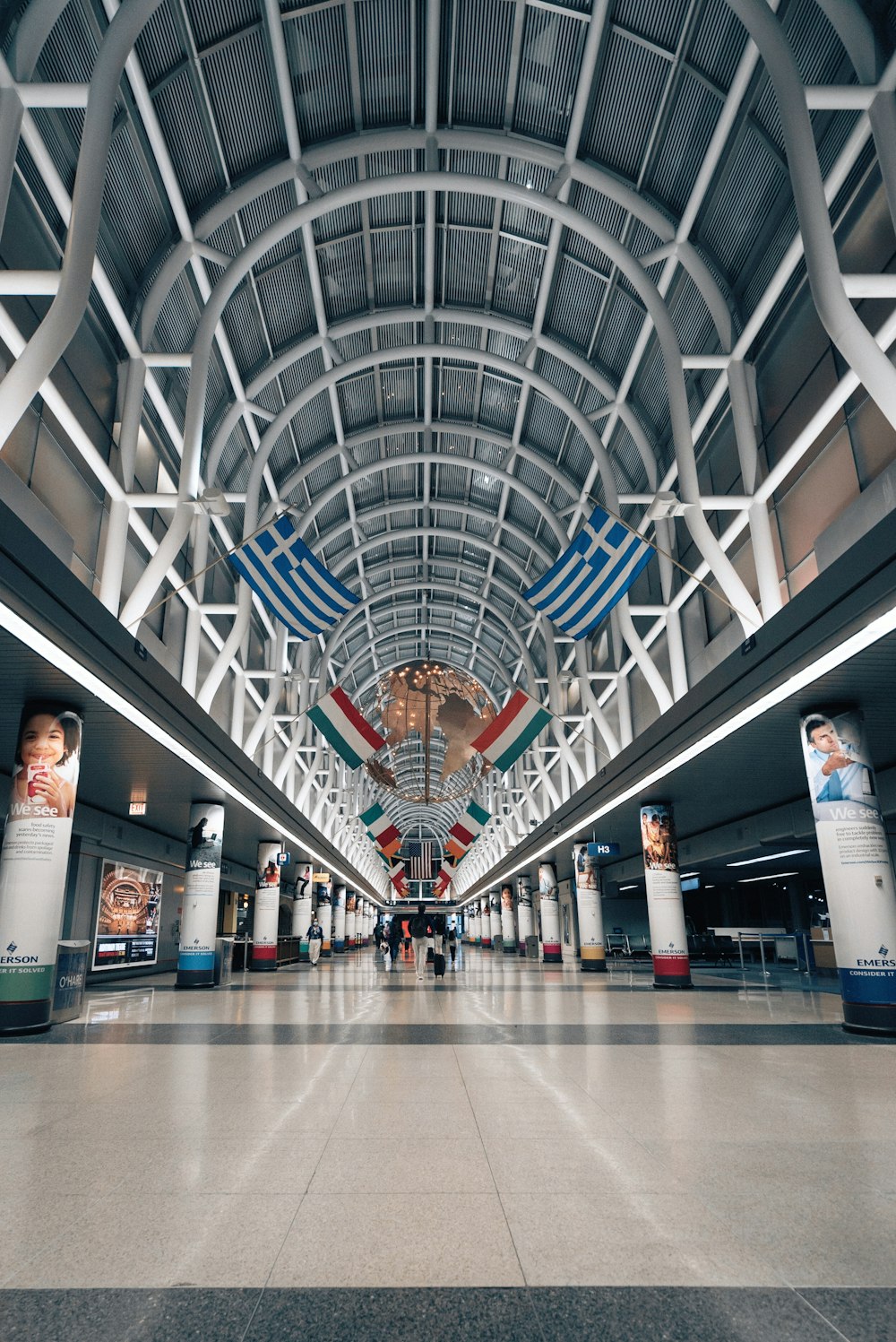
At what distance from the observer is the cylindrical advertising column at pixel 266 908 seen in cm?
3409

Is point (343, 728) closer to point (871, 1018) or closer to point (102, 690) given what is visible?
point (102, 690)

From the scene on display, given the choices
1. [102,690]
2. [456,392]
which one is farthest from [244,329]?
[102,690]

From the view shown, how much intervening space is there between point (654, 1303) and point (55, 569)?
28.9 feet

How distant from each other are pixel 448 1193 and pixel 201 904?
19.8 meters

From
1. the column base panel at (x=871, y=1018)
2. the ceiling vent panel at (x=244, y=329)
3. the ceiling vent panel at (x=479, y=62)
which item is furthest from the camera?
the ceiling vent panel at (x=244, y=329)

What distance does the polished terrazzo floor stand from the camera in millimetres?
3299

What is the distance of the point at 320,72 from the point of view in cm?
1619

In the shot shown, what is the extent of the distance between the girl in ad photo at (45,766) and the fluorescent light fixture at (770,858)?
991 inches

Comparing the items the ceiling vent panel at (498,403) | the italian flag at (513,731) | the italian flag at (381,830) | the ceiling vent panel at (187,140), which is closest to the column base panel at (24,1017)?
the italian flag at (513,731)

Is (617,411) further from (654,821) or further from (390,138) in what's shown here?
(654,821)

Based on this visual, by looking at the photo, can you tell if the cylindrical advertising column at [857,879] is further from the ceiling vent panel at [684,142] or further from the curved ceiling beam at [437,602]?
the curved ceiling beam at [437,602]

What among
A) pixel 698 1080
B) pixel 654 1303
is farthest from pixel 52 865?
pixel 654 1303

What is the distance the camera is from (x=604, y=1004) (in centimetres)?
1764

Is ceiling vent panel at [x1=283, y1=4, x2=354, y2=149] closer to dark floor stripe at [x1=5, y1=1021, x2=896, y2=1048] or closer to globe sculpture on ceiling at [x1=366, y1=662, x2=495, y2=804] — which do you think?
dark floor stripe at [x1=5, y1=1021, x2=896, y2=1048]
